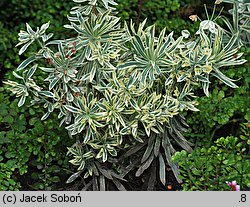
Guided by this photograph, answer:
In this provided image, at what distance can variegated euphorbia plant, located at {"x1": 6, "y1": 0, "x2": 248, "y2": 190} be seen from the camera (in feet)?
10.5

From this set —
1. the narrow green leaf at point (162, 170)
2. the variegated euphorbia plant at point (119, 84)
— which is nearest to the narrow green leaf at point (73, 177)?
the variegated euphorbia plant at point (119, 84)

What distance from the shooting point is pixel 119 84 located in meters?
3.19

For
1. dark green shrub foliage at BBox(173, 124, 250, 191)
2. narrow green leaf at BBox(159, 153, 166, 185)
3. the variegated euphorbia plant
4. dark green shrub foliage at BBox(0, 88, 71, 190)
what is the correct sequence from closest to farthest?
dark green shrub foliage at BBox(173, 124, 250, 191) < the variegated euphorbia plant < narrow green leaf at BBox(159, 153, 166, 185) < dark green shrub foliage at BBox(0, 88, 71, 190)

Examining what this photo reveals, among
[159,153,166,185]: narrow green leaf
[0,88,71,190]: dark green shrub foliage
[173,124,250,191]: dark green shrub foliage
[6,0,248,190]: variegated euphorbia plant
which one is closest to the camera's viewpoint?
[173,124,250,191]: dark green shrub foliage

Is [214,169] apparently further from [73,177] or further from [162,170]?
[73,177]

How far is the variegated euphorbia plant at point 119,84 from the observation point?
10.5 ft

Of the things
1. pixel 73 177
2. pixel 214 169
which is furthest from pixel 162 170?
pixel 73 177

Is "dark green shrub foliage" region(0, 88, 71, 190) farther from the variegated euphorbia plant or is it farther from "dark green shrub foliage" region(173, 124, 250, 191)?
"dark green shrub foliage" region(173, 124, 250, 191)

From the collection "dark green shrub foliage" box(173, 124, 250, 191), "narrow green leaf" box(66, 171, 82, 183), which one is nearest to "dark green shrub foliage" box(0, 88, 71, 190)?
"narrow green leaf" box(66, 171, 82, 183)

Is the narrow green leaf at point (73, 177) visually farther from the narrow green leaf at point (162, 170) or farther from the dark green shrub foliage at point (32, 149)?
the narrow green leaf at point (162, 170)

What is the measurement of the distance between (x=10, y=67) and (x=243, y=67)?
1786mm

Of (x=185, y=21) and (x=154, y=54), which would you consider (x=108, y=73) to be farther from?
(x=185, y=21)

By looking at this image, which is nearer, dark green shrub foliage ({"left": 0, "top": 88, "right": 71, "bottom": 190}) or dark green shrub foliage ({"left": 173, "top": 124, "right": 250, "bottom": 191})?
dark green shrub foliage ({"left": 173, "top": 124, "right": 250, "bottom": 191})

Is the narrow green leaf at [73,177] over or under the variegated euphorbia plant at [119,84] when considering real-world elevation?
under
